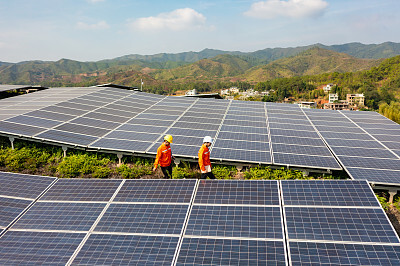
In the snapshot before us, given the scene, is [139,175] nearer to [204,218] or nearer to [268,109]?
[204,218]

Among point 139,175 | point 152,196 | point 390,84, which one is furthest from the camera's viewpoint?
point 390,84

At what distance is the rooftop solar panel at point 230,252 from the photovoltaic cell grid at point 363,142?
6.66 m

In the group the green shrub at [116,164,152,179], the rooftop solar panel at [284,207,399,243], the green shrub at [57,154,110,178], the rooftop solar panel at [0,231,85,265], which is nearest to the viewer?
the rooftop solar panel at [0,231,85,265]

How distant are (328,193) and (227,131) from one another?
832 cm

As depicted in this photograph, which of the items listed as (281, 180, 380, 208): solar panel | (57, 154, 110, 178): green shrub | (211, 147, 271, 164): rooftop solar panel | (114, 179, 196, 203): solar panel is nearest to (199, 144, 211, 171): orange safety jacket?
(114, 179, 196, 203): solar panel

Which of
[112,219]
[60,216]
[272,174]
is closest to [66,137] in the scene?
[60,216]

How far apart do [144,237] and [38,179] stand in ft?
15.3

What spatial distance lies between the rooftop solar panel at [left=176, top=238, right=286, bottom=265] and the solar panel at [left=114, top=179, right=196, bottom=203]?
4.94ft

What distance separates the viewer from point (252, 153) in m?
11.4

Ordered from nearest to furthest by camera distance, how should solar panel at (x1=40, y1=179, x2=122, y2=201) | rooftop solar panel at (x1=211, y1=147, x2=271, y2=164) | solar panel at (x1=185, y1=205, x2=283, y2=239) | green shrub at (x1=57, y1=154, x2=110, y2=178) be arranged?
1. solar panel at (x1=185, y1=205, x2=283, y2=239)
2. solar panel at (x1=40, y1=179, x2=122, y2=201)
3. rooftop solar panel at (x1=211, y1=147, x2=271, y2=164)
4. green shrub at (x1=57, y1=154, x2=110, y2=178)

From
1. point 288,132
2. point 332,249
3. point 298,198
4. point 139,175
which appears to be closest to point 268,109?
point 288,132

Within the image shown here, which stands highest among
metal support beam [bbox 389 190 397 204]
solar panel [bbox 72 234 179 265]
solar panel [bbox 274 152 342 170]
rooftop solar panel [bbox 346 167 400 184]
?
solar panel [bbox 72 234 179 265]

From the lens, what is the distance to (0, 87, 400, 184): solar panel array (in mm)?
11031

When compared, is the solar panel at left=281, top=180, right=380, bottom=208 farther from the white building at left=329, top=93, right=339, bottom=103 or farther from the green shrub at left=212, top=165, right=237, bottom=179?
the white building at left=329, top=93, right=339, bottom=103
